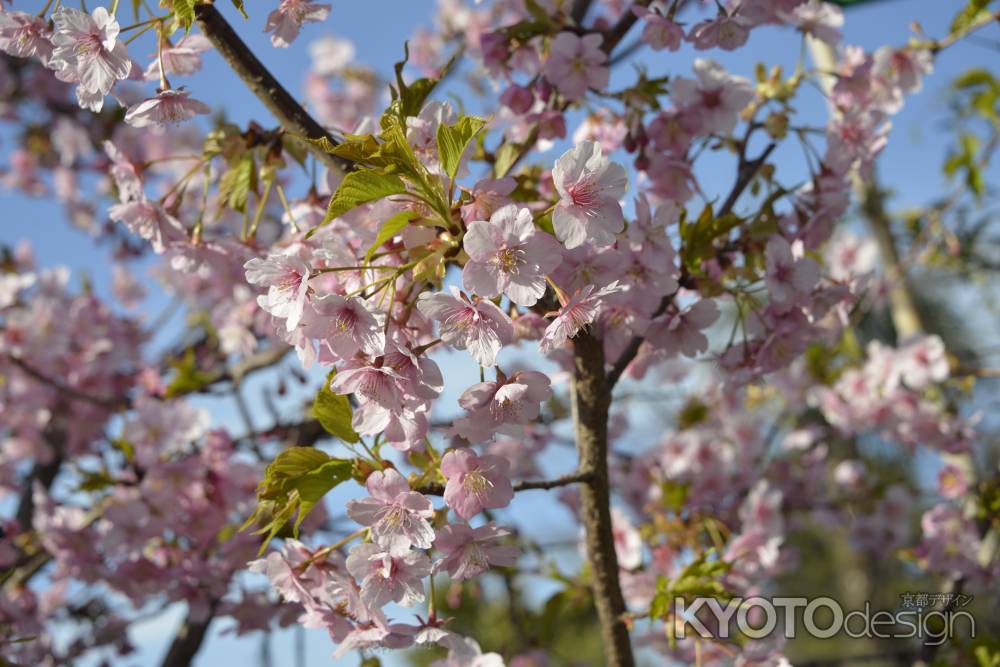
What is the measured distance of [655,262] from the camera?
1.06 metres

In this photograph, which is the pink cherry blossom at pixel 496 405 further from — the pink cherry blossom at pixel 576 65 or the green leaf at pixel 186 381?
the green leaf at pixel 186 381

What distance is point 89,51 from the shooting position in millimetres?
986

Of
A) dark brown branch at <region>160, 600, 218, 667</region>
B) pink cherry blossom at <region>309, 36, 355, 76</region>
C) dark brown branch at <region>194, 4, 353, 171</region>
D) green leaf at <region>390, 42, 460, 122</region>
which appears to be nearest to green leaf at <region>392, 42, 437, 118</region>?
green leaf at <region>390, 42, 460, 122</region>

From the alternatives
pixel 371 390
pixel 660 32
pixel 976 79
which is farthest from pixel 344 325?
pixel 976 79

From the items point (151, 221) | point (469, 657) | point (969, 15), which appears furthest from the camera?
point (969, 15)

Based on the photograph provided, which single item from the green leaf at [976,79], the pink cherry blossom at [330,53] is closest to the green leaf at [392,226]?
the green leaf at [976,79]

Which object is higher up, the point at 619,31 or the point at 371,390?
the point at 619,31

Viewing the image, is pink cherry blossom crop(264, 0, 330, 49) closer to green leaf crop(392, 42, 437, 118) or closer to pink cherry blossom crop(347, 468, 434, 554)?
green leaf crop(392, 42, 437, 118)

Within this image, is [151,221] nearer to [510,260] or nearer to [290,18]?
[290,18]

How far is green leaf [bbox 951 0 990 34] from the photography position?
1.57 m

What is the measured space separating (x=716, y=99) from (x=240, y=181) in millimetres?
749

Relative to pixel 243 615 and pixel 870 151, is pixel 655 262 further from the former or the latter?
pixel 243 615

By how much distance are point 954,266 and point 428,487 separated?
253 centimetres

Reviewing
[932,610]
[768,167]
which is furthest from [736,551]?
[768,167]
